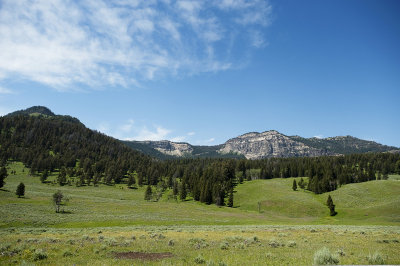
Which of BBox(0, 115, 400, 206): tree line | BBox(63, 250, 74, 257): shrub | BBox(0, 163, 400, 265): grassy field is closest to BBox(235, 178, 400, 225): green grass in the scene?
BBox(0, 163, 400, 265): grassy field

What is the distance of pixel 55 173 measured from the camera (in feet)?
589

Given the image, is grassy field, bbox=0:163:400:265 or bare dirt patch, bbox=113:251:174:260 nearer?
bare dirt patch, bbox=113:251:174:260

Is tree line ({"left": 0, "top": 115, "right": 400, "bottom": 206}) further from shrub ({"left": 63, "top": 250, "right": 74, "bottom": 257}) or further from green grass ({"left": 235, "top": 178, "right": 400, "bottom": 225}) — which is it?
shrub ({"left": 63, "top": 250, "right": 74, "bottom": 257})

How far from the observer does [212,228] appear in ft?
144

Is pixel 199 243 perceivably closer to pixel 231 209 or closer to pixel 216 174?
pixel 231 209

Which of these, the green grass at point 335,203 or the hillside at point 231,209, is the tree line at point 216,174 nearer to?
the hillside at point 231,209

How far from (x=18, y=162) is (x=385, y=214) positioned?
251181 millimetres

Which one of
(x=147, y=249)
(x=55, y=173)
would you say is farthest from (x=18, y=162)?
(x=147, y=249)

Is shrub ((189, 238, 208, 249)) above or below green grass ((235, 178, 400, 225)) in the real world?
above

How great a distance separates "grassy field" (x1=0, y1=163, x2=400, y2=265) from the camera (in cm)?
1588

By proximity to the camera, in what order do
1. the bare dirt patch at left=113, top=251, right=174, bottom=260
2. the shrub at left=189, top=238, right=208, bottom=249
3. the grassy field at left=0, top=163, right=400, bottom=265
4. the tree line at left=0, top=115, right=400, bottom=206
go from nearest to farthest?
the bare dirt patch at left=113, top=251, right=174, bottom=260 < the grassy field at left=0, top=163, right=400, bottom=265 < the shrub at left=189, top=238, right=208, bottom=249 < the tree line at left=0, top=115, right=400, bottom=206

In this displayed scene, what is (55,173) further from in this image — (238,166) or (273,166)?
(273,166)

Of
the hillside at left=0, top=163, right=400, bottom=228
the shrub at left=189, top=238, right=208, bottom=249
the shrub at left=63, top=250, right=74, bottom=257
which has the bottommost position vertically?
the hillside at left=0, top=163, right=400, bottom=228

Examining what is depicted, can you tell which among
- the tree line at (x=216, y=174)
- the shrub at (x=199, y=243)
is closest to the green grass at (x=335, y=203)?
the tree line at (x=216, y=174)
